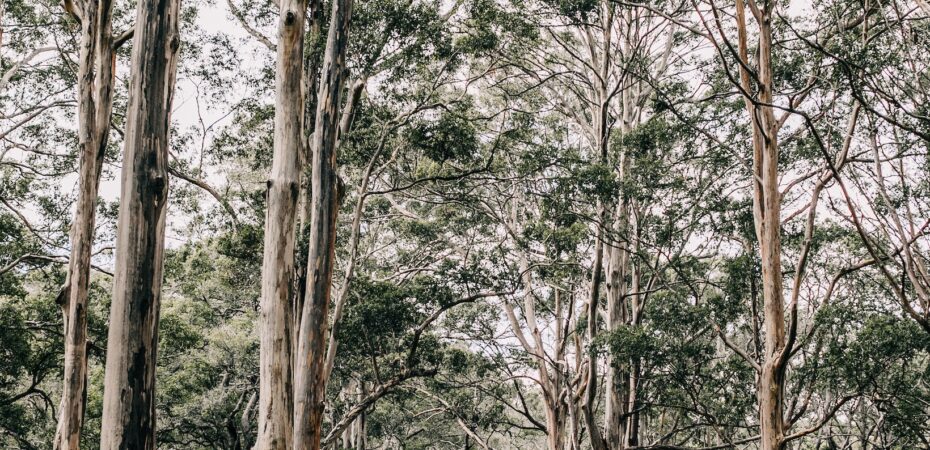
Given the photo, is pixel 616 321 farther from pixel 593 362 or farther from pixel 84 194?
pixel 84 194

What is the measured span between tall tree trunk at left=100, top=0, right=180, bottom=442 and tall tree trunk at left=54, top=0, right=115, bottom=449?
3.72m

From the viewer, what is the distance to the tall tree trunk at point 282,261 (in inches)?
289

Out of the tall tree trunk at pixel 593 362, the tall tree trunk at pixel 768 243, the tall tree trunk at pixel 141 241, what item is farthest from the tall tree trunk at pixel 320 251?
the tall tree trunk at pixel 768 243

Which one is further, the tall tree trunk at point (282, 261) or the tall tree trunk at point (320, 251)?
the tall tree trunk at point (320, 251)

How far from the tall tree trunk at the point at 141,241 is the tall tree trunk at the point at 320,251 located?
12.8ft

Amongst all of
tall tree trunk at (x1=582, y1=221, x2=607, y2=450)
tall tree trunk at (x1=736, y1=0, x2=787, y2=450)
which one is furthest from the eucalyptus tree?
tall tree trunk at (x1=582, y1=221, x2=607, y2=450)

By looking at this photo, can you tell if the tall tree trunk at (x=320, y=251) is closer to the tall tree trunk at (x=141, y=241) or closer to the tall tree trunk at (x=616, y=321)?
the tall tree trunk at (x=141, y=241)

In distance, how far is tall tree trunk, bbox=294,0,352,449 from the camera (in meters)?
8.22

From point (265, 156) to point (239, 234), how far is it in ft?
6.32

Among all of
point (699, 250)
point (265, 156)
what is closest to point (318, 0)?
point (265, 156)

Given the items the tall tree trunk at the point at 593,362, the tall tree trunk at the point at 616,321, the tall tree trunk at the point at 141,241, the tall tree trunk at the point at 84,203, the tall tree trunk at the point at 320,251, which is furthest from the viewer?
the tall tree trunk at the point at 616,321

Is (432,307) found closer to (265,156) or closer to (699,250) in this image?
(265,156)

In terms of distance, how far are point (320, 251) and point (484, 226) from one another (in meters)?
5.76

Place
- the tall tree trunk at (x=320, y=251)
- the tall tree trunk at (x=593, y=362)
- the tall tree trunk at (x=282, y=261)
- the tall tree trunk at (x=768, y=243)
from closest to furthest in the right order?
the tall tree trunk at (x=768, y=243) → the tall tree trunk at (x=282, y=261) → the tall tree trunk at (x=320, y=251) → the tall tree trunk at (x=593, y=362)
